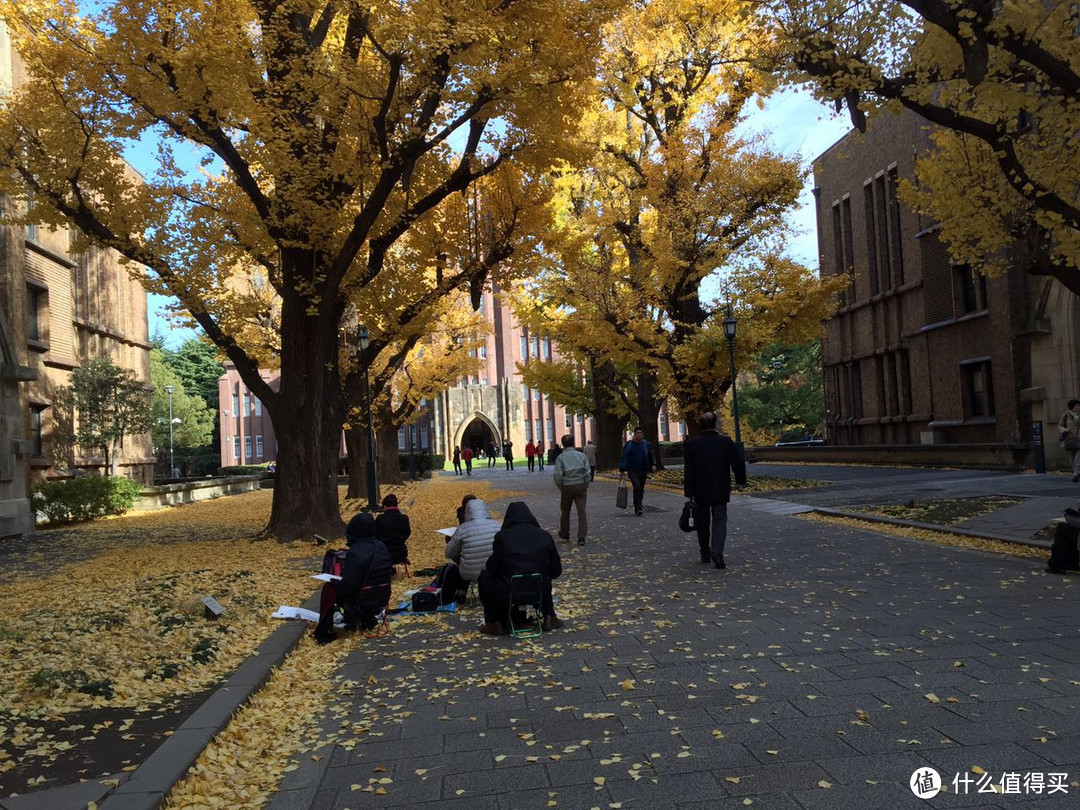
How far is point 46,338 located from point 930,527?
24181 mm

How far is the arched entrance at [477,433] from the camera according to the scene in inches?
2916

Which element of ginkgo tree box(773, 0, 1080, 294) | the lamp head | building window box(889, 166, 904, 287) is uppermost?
building window box(889, 166, 904, 287)

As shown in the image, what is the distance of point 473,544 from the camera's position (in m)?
8.18

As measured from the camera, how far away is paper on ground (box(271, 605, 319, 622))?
8.06 m

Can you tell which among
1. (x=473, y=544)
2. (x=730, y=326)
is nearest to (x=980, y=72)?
(x=473, y=544)

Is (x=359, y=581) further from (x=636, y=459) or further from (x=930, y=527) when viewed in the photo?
(x=636, y=459)

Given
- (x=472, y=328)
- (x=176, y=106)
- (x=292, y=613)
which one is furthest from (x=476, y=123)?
(x=472, y=328)

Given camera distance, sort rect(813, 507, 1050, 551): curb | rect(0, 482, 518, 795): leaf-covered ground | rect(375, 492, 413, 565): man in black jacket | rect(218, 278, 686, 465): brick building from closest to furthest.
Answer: rect(0, 482, 518, 795): leaf-covered ground, rect(375, 492, 413, 565): man in black jacket, rect(813, 507, 1050, 551): curb, rect(218, 278, 686, 465): brick building

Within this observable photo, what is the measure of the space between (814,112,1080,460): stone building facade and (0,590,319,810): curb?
1948cm

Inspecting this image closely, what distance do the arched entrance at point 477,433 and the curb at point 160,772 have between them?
67982 millimetres

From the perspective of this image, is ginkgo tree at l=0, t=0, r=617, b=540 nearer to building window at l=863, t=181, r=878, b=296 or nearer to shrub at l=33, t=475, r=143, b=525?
shrub at l=33, t=475, r=143, b=525

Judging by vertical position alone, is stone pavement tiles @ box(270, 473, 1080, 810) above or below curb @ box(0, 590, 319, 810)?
below

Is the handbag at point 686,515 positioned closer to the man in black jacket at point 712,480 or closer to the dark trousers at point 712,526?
the dark trousers at point 712,526

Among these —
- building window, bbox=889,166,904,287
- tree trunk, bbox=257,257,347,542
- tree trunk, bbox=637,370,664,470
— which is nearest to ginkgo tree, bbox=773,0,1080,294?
tree trunk, bbox=257,257,347,542
